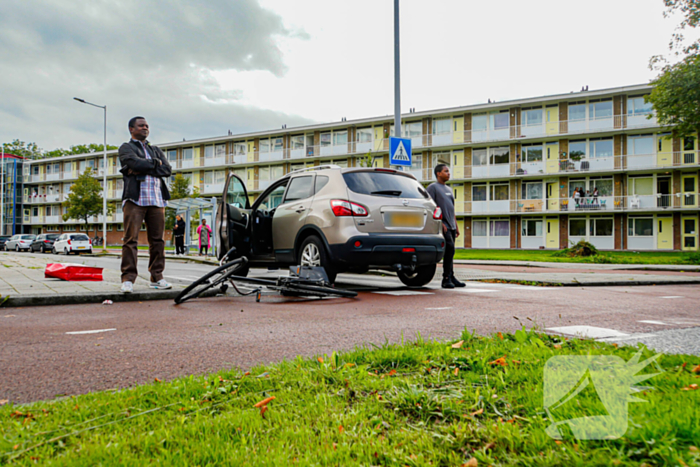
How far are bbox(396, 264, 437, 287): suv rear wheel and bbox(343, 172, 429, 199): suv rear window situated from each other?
1187 millimetres

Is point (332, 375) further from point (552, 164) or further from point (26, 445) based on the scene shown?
point (552, 164)

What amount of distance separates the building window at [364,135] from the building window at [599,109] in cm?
1905

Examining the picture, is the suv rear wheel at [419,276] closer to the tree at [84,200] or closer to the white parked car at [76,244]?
the white parked car at [76,244]

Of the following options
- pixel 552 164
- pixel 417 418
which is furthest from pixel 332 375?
pixel 552 164

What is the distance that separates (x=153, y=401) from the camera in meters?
1.98

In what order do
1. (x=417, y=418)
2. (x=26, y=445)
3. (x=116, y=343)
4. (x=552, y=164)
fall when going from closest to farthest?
(x=26, y=445) < (x=417, y=418) < (x=116, y=343) < (x=552, y=164)

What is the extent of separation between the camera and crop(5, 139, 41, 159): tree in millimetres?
95562

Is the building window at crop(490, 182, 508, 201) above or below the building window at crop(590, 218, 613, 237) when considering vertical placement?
above

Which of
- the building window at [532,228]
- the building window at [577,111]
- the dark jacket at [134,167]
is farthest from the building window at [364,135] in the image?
the dark jacket at [134,167]

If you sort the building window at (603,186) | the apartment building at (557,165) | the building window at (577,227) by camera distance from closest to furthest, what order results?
the apartment building at (557,165)
the building window at (603,186)
the building window at (577,227)

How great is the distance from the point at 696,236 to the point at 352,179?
37.6 m

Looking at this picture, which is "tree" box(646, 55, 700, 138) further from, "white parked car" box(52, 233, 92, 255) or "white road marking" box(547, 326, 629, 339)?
"white parked car" box(52, 233, 92, 255)

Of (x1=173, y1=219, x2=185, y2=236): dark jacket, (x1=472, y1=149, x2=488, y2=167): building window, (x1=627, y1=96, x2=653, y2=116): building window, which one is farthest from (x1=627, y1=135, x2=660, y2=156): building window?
(x1=173, y1=219, x2=185, y2=236): dark jacket

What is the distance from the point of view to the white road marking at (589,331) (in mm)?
3447
